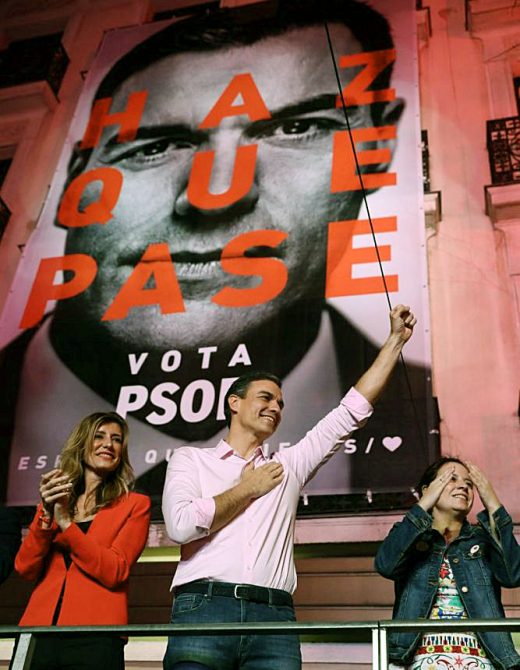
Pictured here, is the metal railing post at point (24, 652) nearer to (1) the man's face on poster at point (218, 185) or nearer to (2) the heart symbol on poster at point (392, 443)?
(2) the heart symbol on poster at point (392, 443)

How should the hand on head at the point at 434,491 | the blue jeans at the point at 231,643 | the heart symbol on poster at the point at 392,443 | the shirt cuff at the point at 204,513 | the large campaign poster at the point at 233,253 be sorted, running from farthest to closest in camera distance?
the large campaign poster at the point at 233,253 < the heart symbol on poster at the point at 392,443 < the hand on head at the point at 434,491 < the shirt cuff at the point at 204,513 < the blue jeans at the point at 231,643

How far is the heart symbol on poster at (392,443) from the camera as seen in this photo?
3111 millimetres

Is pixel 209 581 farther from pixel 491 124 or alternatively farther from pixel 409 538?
pixel 491 124

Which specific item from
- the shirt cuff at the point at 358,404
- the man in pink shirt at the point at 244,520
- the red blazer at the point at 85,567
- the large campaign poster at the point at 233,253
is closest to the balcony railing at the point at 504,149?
the large campaign poster at the point at 233,253

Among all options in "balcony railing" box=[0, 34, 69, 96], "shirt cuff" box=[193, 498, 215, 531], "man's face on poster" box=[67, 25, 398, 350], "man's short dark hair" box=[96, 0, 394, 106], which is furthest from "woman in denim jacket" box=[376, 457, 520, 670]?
"balcony railing" box=[0, 34, 69, 96]

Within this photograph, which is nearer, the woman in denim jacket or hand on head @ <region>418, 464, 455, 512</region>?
the woman in denim jacket

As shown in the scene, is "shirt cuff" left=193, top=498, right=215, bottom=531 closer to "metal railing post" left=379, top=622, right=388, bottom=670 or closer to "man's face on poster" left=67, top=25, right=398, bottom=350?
"metal railing post" left=379, top=622, right=388, bottom=670

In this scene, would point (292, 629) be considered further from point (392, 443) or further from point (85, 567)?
point (392, 443)

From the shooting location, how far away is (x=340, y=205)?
3855mm

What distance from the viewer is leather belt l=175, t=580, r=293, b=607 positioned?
1.73 m

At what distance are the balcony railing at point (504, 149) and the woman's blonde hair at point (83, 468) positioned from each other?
2285 mm

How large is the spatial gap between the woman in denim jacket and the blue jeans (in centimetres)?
37

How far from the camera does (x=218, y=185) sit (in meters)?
4.13

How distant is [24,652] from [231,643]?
0.41 meters
